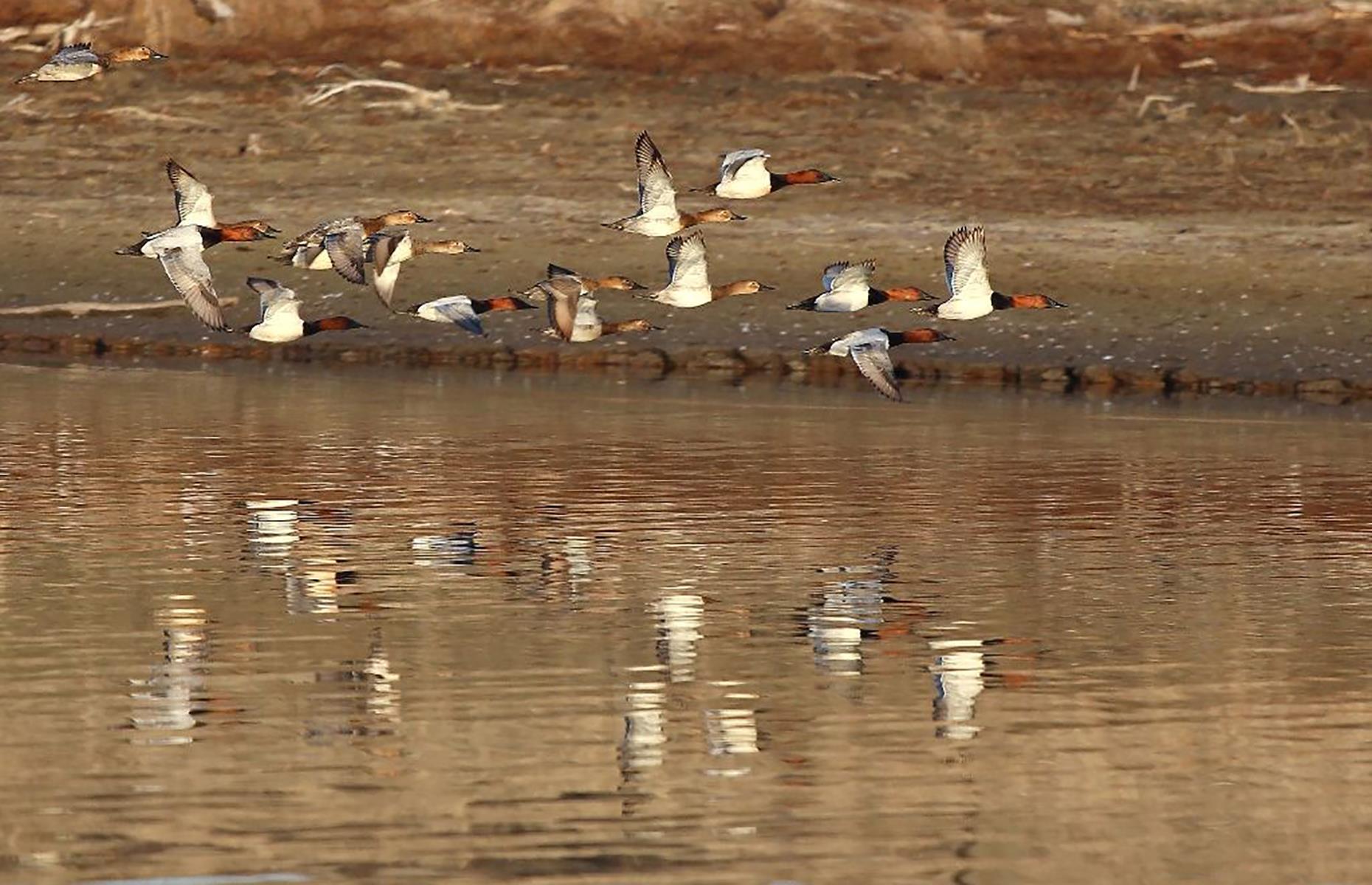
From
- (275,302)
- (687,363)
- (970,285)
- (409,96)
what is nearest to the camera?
(970,285)

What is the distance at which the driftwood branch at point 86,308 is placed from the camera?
37.1 meters

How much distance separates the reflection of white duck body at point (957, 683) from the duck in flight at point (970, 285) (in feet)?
36.5

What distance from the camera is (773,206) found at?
3897 centimetres

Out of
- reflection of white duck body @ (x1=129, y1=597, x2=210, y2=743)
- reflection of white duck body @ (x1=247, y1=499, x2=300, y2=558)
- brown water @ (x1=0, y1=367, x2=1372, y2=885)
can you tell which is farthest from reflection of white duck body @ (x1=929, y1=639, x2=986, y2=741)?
reflection of white duck body @ (x1=247, y1=499, x2=300, y2=558)

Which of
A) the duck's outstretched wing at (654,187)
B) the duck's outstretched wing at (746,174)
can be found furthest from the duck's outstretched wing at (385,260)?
the duck's outstretched wing at (746,174)

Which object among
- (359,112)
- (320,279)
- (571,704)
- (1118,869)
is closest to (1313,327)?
(320,279)

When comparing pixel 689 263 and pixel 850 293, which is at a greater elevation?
pixel 689 263

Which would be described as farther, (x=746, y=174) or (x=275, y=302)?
(x=275, y=302)

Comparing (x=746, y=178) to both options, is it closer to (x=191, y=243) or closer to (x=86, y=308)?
(x=191, y=243)

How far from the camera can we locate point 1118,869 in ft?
37.4

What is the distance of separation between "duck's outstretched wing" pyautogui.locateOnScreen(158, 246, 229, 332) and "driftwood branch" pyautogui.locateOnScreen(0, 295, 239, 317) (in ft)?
35.9

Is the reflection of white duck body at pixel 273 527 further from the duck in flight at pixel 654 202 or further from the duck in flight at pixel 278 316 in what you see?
the duck in flight at pixel 654 202

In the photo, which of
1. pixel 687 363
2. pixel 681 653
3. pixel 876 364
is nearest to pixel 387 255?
pixel 876 364

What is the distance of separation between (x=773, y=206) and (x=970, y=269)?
1138 centimetres
